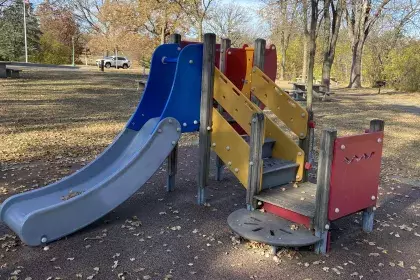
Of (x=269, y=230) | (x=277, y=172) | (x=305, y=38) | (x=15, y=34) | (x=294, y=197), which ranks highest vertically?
(x=15, y=34)

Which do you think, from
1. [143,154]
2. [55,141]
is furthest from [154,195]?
[55,141]

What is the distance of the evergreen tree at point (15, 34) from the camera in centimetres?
3672

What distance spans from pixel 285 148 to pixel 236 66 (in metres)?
1.17

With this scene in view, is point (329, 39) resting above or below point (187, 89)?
above

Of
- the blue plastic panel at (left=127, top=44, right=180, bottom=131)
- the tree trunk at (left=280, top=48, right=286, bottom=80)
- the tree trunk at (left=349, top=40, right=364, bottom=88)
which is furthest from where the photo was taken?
the tree trunk at (left=280, top=48, right=286, bottom=80)

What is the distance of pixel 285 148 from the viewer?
14.9 ft

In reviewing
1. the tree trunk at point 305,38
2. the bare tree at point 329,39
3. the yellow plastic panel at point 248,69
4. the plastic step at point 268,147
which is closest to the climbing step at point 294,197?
the plastic step at point 268,147

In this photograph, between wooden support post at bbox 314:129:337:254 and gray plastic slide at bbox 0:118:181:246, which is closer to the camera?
wooden support post at bbox 314:129:337:254

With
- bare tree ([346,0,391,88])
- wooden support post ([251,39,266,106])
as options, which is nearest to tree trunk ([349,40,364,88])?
bare tree ([346,0,391,88])

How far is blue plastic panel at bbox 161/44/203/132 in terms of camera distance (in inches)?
163

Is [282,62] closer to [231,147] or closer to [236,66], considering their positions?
[236,66]

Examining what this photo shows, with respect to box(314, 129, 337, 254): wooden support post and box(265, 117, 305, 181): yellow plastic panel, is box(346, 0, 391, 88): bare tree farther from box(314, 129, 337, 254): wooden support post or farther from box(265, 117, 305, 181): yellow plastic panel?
box(314, 129, 337, 254): wooden support post

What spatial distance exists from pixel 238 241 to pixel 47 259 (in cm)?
161

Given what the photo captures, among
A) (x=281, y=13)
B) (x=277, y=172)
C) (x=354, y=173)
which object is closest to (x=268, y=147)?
(x=277, y=172)
